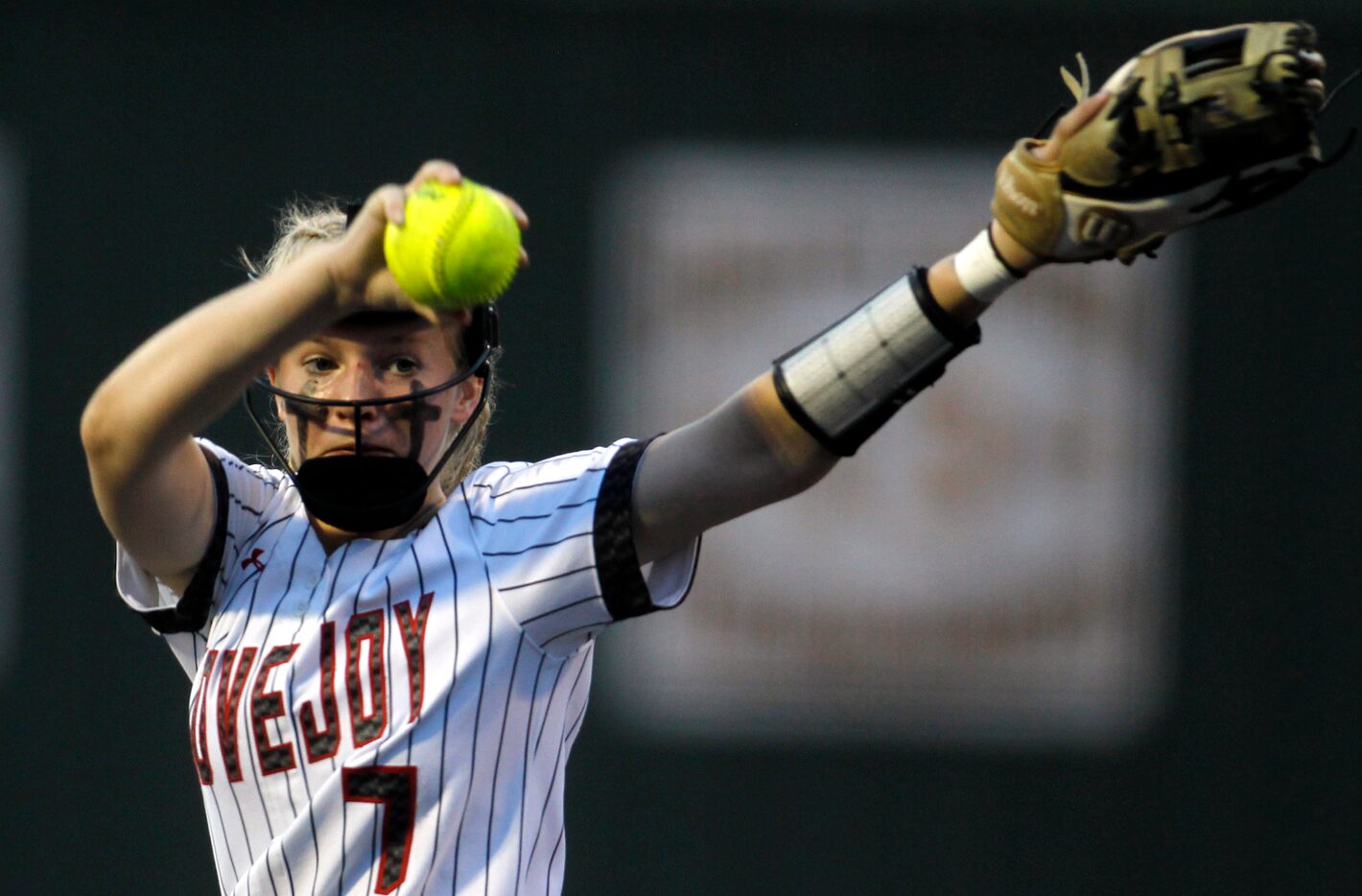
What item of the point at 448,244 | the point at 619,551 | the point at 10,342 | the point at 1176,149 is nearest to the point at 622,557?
the point at 619,551

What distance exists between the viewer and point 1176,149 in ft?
5.85

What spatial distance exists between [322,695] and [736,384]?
291 centimetres

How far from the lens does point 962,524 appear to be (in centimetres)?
481

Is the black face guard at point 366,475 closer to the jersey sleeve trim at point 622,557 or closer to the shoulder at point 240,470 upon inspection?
the shoulder at point 240,470

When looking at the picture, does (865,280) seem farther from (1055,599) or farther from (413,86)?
(413,86)

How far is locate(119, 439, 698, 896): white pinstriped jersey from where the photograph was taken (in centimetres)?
196

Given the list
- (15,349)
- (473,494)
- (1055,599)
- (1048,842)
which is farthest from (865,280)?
(473,494)

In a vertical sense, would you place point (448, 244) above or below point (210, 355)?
above

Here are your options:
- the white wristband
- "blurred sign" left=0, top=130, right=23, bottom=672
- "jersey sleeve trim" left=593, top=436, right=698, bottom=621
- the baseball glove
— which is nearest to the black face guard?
"jersey sleeve trim" left=593, top=436, right=698, bottom=621

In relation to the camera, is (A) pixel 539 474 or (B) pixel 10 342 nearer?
(A) pixel 539 474

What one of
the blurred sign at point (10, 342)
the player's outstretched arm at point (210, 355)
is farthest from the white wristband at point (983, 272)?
the blurred sign at point (10, 342)

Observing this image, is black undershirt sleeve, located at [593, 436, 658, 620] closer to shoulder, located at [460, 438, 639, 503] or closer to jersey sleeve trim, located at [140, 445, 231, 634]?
shoulder, located at [460, 438, 639, 503]

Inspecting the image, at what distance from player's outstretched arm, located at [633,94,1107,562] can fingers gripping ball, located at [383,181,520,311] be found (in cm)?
32

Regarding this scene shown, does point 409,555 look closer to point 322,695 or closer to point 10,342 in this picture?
point 322,695
